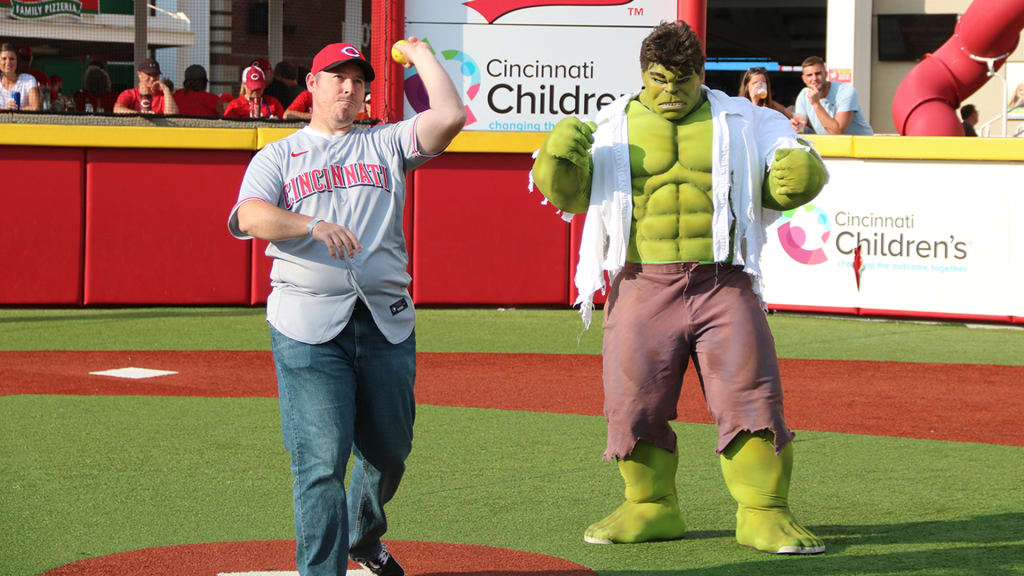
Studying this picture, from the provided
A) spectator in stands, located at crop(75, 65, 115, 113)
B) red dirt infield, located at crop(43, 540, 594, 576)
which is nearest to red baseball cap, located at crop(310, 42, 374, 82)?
red dirt infield, located at crop(43, 540, 594, 576)

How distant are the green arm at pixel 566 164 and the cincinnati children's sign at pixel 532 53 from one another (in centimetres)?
800

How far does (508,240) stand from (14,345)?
187 inches

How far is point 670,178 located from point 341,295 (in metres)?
1.56

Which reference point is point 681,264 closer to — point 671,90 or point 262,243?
point 671,90

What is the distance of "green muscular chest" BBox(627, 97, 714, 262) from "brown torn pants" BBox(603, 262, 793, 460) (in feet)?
0.26

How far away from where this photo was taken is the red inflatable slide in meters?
15.9

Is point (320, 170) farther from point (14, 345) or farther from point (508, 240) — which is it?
point (508, 240)

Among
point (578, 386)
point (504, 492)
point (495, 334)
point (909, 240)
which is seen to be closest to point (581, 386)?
point (578, 386)

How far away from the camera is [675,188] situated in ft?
16.5

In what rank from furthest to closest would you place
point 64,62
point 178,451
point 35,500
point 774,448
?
point 64,62 < point 178,451 < point 35,500 < point 774,448

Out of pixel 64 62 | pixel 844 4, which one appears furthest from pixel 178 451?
pixel 64 62

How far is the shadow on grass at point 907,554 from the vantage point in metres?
4.64

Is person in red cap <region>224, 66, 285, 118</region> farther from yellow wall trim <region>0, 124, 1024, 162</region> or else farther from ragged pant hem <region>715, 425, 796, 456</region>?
ragged pant hem <region>715, 425, 796, 456</region>

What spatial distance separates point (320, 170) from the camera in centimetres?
413
